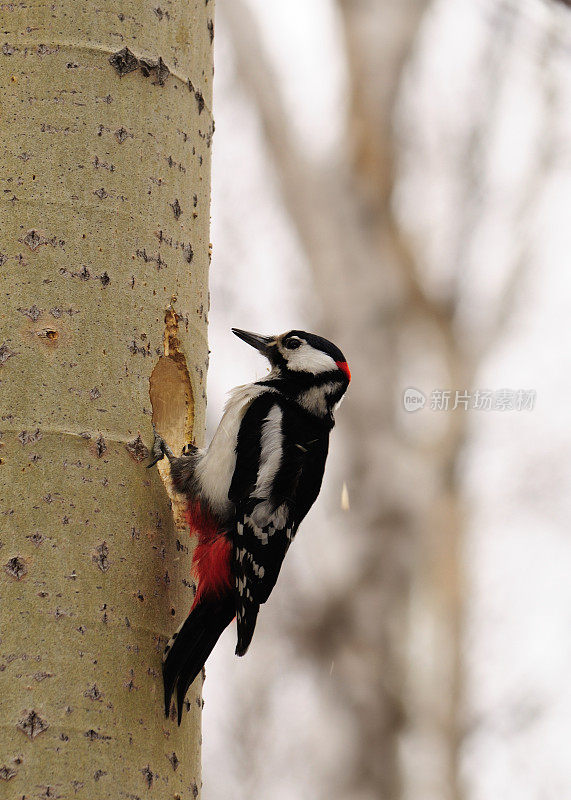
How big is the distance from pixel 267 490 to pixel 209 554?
0.26 metres

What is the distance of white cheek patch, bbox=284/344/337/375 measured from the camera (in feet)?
8.90

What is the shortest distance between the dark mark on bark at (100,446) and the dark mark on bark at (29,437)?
0.10m

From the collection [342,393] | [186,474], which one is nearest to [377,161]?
[342,393]

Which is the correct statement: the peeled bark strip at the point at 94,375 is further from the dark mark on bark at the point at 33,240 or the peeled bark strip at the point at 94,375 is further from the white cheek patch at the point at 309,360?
the white cheek patch at the point at 309,360

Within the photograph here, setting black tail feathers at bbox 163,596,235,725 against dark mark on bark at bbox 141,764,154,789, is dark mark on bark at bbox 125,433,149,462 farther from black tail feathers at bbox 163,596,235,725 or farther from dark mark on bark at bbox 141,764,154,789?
dark mark on bark at bbox 141,764,154,789

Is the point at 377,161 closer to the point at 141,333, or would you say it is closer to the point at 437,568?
the point at 437,568

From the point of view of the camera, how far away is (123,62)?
195 cm

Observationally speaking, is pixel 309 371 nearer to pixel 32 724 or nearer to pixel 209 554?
pixel 209 554

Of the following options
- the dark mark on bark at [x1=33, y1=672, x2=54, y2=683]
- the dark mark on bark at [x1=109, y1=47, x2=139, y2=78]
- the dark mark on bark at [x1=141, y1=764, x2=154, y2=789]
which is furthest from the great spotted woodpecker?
the dark mark on bark at [x1=109, y1=47, x2=139, y2=78]

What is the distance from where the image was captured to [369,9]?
691 cm

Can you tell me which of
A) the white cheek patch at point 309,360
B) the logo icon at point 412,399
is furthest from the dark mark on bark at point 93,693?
the logo icon at point 412,399

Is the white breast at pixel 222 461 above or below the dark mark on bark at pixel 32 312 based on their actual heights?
below

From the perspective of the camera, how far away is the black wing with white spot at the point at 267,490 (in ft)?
7.11

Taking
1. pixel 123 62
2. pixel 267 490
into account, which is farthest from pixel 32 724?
pixel 123 62
